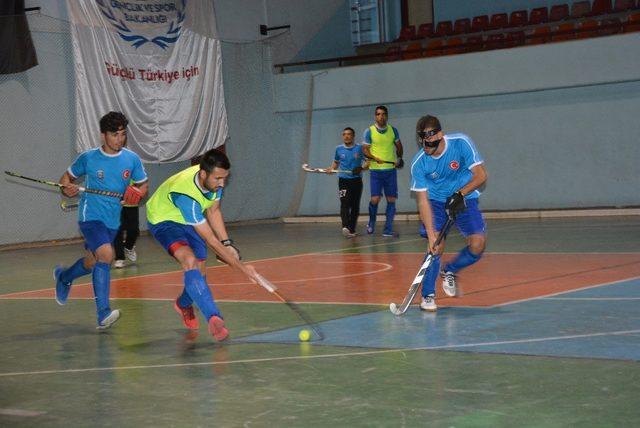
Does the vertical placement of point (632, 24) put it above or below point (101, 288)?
above

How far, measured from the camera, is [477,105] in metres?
23.3

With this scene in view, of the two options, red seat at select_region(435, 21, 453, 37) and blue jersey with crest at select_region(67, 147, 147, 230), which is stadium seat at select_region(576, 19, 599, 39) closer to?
red seat at select_region(435, 21, 453, 37)

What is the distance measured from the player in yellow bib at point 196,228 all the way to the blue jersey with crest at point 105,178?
2.76ft

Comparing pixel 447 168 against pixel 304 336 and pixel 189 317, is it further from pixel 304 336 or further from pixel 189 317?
pixel 189 317

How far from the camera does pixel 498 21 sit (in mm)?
24484

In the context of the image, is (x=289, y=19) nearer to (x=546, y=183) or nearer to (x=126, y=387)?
(x=546, y=183)

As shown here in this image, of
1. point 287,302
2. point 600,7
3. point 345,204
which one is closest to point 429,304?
point 287,302

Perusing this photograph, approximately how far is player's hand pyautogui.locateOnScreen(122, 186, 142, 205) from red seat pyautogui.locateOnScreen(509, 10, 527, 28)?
1663 cm

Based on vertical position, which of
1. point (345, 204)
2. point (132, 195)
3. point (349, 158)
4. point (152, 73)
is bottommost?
point (345, 204)

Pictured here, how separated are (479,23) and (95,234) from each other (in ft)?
57.9

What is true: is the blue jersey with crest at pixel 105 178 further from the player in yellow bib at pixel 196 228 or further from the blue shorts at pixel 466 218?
the blue shorts at pixel 466 218

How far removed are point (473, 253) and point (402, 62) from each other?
14.6 meters

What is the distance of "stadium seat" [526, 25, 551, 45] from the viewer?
22133mm

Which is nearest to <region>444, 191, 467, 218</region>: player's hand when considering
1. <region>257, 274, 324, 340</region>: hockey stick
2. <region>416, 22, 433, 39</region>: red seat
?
<region>257, 274, 324, 340</region>: hockey stick
